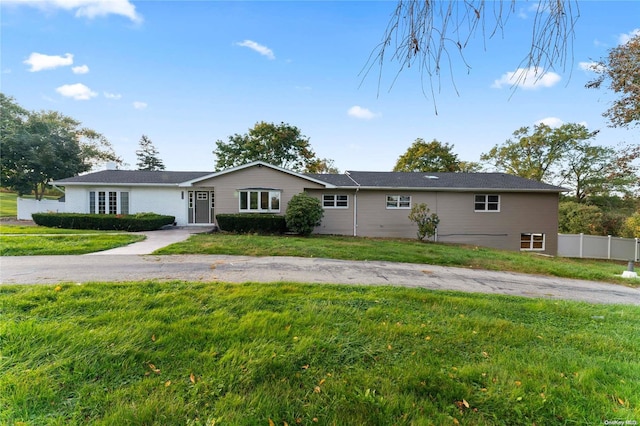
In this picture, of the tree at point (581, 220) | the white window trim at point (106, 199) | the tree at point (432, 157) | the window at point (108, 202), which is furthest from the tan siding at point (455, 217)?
the tree at point (432, 157)

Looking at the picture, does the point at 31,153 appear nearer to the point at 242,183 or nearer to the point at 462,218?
the point at 242,183

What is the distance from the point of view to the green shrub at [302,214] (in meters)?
13.3

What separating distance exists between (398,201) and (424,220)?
7.11 ft

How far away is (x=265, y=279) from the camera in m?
5.36

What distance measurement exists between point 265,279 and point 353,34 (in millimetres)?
4387

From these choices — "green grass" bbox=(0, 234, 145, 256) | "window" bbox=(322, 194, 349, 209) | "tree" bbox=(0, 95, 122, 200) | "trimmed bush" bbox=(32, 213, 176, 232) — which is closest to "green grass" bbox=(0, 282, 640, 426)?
"green grass" bbox=(0, 234, 145, 256)

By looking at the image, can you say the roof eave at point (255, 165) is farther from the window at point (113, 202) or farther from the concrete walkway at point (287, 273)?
the concrete walkway at point (287, 273)

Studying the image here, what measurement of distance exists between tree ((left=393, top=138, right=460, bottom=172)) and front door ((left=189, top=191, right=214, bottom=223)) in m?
23.8

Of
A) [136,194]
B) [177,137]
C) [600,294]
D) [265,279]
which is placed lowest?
[600,294]

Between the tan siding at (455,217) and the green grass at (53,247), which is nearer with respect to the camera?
the green grass at (53,247)

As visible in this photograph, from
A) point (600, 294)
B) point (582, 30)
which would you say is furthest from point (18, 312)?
point (600, 294)

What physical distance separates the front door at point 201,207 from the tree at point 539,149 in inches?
1264

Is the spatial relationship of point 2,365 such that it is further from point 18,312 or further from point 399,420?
point 399,420

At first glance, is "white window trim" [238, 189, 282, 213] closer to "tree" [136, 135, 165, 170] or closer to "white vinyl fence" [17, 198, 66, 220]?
"white vinyl fence" [17, 198, 66, 220]
